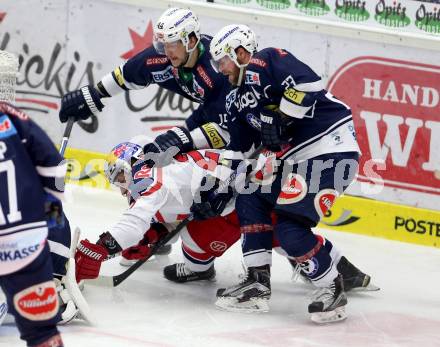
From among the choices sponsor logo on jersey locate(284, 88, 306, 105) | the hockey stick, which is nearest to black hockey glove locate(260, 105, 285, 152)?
sponsor logo on jersey locate(284, 88, 306, 105)

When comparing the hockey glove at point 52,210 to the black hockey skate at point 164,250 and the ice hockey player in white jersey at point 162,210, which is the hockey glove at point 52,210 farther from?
the black hockey skate at point 164,250

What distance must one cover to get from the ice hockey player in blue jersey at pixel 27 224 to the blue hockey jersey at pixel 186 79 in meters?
2.00

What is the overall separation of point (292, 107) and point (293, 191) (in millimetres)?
366

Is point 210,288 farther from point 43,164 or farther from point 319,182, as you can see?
point 43,164

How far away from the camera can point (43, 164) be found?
359 centimetres

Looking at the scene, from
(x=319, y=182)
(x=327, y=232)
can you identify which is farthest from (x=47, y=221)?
(x=327, y=232)

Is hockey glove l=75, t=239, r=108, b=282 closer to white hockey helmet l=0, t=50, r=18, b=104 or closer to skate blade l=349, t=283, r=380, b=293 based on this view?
white hockey helmet l=0, t=50, r=18, b=104

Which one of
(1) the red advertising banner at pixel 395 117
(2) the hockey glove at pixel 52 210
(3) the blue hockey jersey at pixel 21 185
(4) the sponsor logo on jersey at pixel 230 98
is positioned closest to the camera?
(3) the blue hockey jersey at pixel 21 185

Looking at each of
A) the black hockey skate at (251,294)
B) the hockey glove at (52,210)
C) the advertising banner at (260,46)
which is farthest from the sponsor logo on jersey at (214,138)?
the hockey glove at (52,210)

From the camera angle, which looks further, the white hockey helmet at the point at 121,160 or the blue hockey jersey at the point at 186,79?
the blue hockey jersey at the point at 186,79

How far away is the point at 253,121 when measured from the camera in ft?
16.8

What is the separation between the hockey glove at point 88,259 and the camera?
16.1 ft

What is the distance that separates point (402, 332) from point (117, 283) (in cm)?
133

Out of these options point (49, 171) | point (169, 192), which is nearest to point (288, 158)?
point (169, 192)
